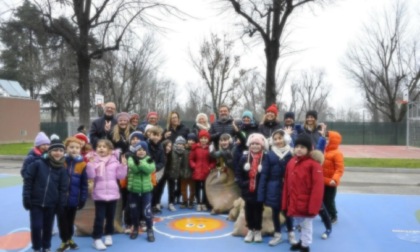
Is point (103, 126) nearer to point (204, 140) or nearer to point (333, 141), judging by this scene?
point (204, 140)

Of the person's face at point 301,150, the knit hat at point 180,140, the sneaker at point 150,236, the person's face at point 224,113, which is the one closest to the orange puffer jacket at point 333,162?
the person's face at point 301,150

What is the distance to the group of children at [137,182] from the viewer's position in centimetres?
465

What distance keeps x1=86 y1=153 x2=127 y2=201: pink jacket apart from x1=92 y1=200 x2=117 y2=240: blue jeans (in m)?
0.12

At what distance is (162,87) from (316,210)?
36.8m

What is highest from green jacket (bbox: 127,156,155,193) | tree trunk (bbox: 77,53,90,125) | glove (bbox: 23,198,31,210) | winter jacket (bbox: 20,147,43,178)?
tree trunk (bbox: 77,53,90,125)

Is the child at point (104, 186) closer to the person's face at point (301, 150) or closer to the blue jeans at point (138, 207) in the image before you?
the blue jeans at point (138, 207)

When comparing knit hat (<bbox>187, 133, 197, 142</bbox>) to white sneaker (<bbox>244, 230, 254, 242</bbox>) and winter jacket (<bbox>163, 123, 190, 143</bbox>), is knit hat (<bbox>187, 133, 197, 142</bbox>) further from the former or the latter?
white sneaker (<bbox>244, 230, 254, 242</bbox>)

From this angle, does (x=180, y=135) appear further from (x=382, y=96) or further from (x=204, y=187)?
(x=382, y=96)

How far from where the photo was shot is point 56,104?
3956cm

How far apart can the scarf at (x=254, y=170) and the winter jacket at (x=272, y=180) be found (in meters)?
0.12

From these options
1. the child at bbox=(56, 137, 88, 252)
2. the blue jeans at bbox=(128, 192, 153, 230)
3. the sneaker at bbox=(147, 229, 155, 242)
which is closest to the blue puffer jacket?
the child at bbox=(56, 137, 88, 252)

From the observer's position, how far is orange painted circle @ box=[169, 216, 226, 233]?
6152mm

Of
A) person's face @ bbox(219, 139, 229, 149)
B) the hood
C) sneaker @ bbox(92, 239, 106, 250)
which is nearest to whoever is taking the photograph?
sneaker @ bbox(92, 239, 106, 250)

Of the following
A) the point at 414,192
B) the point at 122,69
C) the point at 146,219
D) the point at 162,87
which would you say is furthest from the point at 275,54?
the point at 162,87
